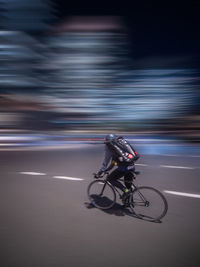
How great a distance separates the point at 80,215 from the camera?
455 cm

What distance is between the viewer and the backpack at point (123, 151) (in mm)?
4289

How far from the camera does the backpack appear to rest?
4289 mm

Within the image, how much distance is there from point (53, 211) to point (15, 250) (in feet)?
4.92

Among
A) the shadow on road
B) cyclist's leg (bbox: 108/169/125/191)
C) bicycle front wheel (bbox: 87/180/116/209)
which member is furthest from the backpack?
the shadow on road

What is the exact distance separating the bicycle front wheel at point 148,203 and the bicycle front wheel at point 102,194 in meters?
0.51

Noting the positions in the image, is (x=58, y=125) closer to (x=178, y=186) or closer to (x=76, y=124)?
(x=76, y=124)

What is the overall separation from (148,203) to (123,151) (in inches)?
38.8

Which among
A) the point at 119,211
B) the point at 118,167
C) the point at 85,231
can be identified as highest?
the point at 118,167

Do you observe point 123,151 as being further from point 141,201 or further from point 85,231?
point 85,231

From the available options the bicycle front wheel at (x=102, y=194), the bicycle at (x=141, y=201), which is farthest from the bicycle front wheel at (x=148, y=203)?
the bicycle front wheel at (x=102, y=194)

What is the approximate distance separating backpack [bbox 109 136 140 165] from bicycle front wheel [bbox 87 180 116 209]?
0.81 meters

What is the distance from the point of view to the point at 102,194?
5156 millimetres

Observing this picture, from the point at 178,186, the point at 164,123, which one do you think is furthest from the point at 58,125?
the point at 178,186

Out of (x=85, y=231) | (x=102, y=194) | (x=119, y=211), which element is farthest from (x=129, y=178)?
(x=85, y=231)
